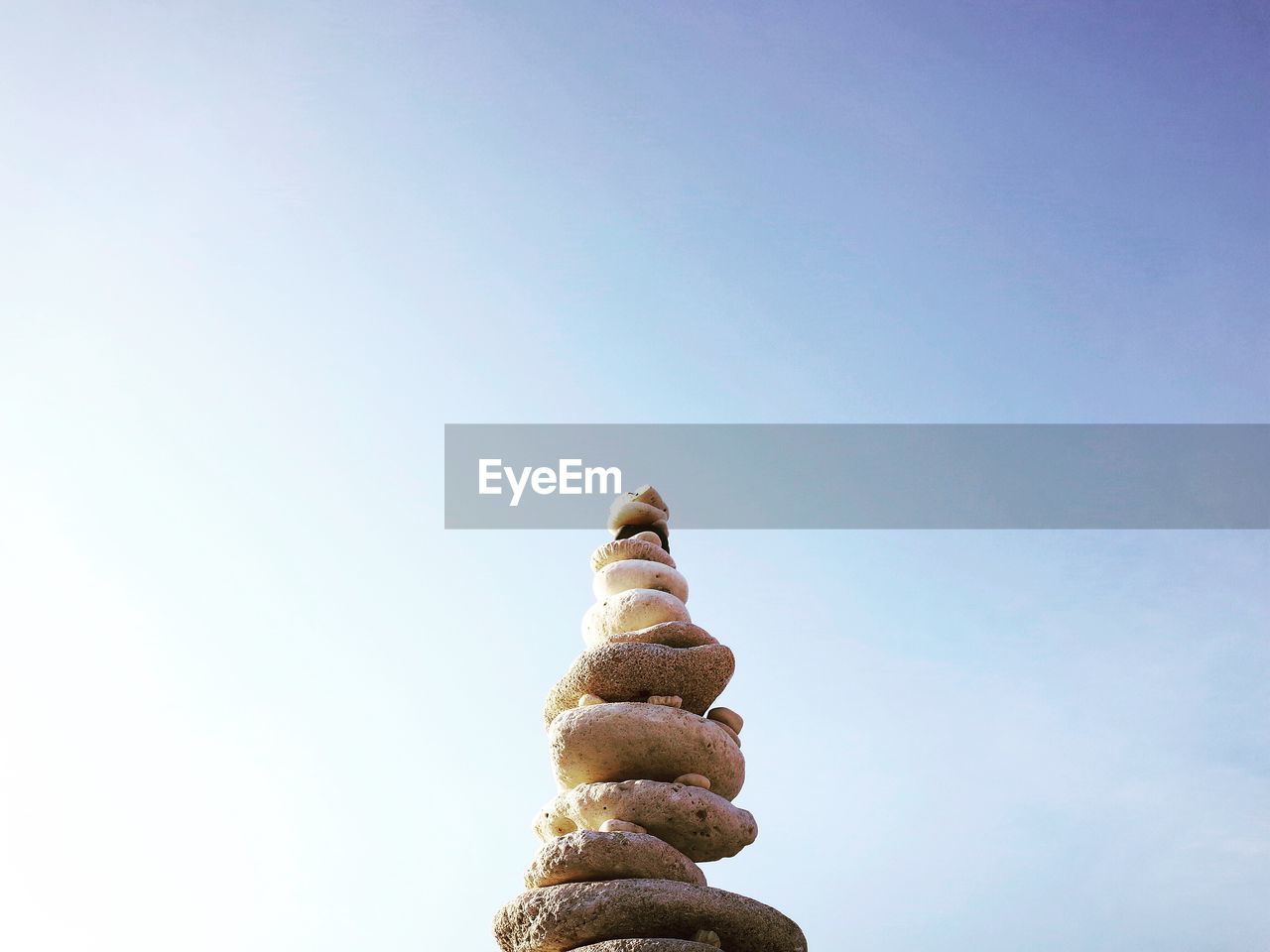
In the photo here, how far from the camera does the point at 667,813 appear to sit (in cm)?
993

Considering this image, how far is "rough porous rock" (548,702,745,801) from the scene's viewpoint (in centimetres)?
1034

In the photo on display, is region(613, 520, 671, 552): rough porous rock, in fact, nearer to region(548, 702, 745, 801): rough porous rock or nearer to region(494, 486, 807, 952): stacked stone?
region(494, 486, 807, 952): stacked stone

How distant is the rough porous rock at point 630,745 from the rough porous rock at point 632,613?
3.76 feet

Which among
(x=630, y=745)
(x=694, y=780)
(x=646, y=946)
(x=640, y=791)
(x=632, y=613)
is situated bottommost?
(x=646, y=946)

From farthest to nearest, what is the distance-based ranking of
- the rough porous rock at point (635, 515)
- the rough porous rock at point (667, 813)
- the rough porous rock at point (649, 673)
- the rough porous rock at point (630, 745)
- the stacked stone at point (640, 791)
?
the rough porous rock at point (635, 515) < the rough porous rock at point (649, 673) < the rough porous rock at point (630, 745) < the rough porous rock at point (667, 813) < the stacked stone at point (640, 791)

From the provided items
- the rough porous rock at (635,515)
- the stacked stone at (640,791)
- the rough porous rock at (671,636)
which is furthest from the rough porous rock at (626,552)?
the rough porous rock at (671,636)

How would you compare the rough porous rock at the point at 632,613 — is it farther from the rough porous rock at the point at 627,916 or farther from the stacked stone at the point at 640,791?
the rough porous rock at the point at 627,916

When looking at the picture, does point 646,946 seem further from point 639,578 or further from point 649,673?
point 639,578

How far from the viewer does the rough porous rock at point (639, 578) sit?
1205 centimetres

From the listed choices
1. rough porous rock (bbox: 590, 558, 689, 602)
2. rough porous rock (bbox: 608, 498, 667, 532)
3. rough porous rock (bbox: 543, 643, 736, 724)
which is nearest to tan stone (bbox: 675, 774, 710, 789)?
rough porous rock (bbox: 543, 643, 736, 724)

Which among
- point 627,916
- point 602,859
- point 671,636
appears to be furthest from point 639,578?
point 627,916

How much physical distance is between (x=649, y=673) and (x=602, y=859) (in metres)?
2.02

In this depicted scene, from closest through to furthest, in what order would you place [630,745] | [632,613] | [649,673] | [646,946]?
[646,946] < [630,745] < [649,673] < [632,613]

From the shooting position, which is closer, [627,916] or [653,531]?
[627,916]
